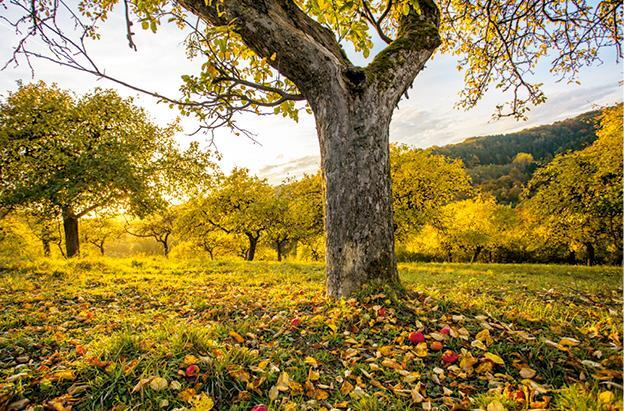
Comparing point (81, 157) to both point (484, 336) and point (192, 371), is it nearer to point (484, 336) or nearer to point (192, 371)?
point (192, 371)

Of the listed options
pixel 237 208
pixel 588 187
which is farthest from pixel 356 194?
pixel 237 208

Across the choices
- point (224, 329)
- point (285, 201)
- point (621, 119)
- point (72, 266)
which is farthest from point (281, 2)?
point (621, 119)

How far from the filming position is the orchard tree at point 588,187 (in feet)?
55.5

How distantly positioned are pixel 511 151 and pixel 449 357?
183 meters

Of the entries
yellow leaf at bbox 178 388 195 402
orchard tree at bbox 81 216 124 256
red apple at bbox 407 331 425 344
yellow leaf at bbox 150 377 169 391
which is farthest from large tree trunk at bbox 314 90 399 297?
orchard tree at bbox 81 216 124 256

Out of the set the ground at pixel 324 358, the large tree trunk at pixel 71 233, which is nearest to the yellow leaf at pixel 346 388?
the ground at pixel 324 358

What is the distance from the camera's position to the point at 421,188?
75.0 ft

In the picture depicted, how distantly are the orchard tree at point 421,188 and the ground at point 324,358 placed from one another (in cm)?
1847

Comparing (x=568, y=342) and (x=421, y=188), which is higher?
(x=421, y=188)

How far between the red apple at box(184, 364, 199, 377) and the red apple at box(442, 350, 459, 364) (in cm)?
224

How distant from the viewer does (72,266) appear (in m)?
9.81

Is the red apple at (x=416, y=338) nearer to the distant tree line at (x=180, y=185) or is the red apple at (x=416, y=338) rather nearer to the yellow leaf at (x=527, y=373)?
the yellow leaf at (x=527, y=373)

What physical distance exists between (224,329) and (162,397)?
121 centimetres

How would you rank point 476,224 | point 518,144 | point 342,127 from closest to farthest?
point 342,127
point 476,224
point 518,144
